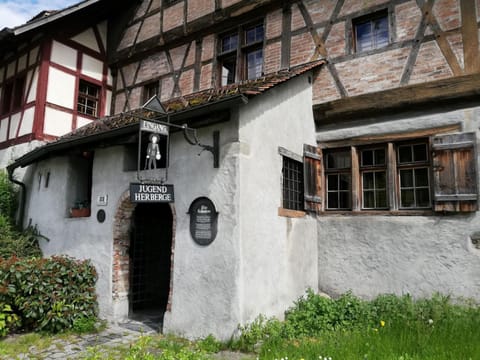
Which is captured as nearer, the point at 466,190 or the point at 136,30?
the point at 466,190

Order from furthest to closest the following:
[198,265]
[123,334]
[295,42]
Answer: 1. [295,42]
2. [123,334]
3. [198,265]

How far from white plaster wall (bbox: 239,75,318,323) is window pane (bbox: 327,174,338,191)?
0.88 meters

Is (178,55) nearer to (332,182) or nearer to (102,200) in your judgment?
(102,200)

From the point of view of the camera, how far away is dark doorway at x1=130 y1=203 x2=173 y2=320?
24.3ft

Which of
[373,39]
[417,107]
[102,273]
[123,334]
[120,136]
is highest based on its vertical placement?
[373,39]

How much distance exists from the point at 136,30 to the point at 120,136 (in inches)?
235

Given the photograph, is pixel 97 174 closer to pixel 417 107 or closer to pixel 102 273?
pixel 102 273

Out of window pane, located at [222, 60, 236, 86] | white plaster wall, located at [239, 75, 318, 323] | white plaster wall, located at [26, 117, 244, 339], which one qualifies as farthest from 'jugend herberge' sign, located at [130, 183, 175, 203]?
window pane, located at [222, 60, 236, 86]

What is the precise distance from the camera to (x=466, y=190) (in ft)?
20.1

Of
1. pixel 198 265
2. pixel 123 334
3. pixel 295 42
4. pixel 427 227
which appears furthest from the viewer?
pixel 295 42

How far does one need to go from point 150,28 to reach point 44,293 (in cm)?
801

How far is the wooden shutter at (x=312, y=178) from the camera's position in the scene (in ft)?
23.7

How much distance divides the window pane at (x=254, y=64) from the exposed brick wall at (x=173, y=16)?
252 cm

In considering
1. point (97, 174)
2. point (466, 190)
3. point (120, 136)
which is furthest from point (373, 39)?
point (97, 174)
